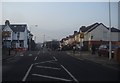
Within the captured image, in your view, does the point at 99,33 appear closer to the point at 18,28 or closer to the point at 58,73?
the point at 18,28

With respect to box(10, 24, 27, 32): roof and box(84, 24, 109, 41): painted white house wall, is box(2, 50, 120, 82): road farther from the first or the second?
box(10, 24, 27, 32): roof

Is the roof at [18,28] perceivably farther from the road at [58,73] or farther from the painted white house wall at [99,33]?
the road at [58,73]

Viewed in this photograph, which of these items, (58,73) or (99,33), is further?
(99,33)

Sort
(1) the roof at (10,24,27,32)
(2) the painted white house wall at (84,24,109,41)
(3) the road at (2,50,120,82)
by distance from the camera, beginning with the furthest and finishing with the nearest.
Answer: (1) the roof at (10,24,27,32) → (2) the painted white house wall at (84,24,109,41) → (3) the road at (2,50,120,82)

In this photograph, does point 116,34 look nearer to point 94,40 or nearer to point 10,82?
point 94,40

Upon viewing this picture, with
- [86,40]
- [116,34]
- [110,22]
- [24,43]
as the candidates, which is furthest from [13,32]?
[110,22]

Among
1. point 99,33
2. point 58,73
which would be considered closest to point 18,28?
point 99,33

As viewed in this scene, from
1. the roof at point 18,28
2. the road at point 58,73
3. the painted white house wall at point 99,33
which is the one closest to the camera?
the road at point 58,73

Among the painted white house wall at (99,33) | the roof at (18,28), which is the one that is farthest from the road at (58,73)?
the roof at (18,28)

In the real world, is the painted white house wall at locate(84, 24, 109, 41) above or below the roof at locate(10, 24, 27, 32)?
below

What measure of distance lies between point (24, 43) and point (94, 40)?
25.0 m

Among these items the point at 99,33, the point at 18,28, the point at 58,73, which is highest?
the point at 18,28

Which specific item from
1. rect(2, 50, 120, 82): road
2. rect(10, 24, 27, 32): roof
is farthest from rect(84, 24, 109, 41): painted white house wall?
rect(2, 50, 120, 82): road

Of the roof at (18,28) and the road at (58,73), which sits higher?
the roof at (18,28)
